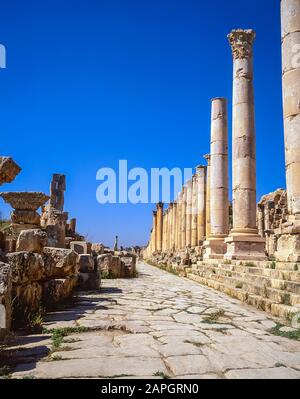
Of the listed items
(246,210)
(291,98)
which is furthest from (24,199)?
(291,98)

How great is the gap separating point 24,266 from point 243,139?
9.85m

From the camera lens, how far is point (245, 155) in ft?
41.8

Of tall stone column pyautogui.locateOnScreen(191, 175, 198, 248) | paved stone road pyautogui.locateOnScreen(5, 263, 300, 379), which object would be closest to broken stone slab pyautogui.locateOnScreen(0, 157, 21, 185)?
paved stone road pyautogui.locateOnScreen(5, 263, 300, 379)

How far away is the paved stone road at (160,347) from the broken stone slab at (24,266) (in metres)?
0.62

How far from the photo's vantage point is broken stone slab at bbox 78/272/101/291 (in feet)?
27.7

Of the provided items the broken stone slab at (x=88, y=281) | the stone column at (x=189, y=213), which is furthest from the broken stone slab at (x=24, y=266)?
the stone column at (x=189, y=213)

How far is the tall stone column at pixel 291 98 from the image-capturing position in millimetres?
8023

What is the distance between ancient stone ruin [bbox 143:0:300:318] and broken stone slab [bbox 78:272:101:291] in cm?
317

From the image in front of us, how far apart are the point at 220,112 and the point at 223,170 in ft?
8.51

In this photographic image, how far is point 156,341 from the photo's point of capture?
12.4ft

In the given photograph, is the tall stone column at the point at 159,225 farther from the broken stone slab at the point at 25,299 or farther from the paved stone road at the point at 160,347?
the broken stone slab at the point at 25,299

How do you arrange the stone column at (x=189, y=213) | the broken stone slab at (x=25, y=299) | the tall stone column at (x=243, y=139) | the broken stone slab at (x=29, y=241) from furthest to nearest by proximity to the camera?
the stone column at (x=189, y=213)
the tall stone column at (x=243, y=139)
the broken stone slab at (x=29, y=241)
the broken stone slab at (x=25, y=299)
